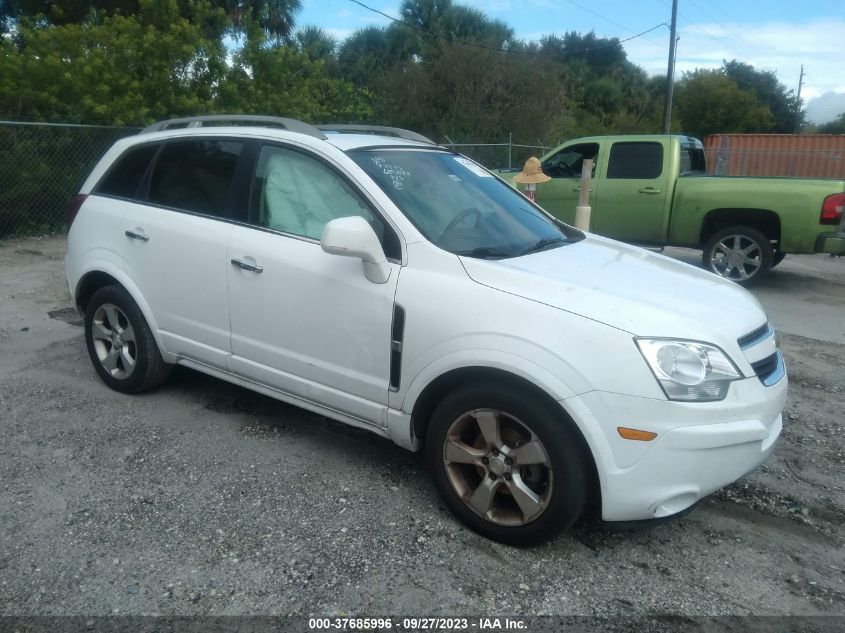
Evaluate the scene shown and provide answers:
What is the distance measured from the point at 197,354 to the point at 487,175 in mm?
2079

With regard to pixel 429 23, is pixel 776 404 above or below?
below

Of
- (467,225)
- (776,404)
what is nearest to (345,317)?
(467,225)

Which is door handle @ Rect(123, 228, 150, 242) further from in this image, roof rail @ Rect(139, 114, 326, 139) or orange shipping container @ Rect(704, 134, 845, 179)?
orange shipping container @ Rect(704, 134, 845, 179)

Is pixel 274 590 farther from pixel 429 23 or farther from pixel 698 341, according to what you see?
pixel 429 23

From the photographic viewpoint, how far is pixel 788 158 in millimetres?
19906

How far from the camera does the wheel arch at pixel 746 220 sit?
9.16 m

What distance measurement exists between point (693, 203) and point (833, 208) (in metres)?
1.59

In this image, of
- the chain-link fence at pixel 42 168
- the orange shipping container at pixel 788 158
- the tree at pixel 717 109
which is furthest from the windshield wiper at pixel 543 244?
the tree at pixel 717 109

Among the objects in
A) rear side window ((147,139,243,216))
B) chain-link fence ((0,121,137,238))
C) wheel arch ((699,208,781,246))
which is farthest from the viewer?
chain-link fence ((0,121,137,238))

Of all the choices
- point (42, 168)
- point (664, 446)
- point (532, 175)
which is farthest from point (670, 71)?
point (664, 446)

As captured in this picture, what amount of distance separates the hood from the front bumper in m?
0.30

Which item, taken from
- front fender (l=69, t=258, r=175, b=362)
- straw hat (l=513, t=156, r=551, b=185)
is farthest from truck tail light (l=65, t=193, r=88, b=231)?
straw hat (l=513, t=156, r=551, b=185)

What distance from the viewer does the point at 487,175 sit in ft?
15.2

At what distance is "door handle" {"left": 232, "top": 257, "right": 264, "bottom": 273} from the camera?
3.96 metres
